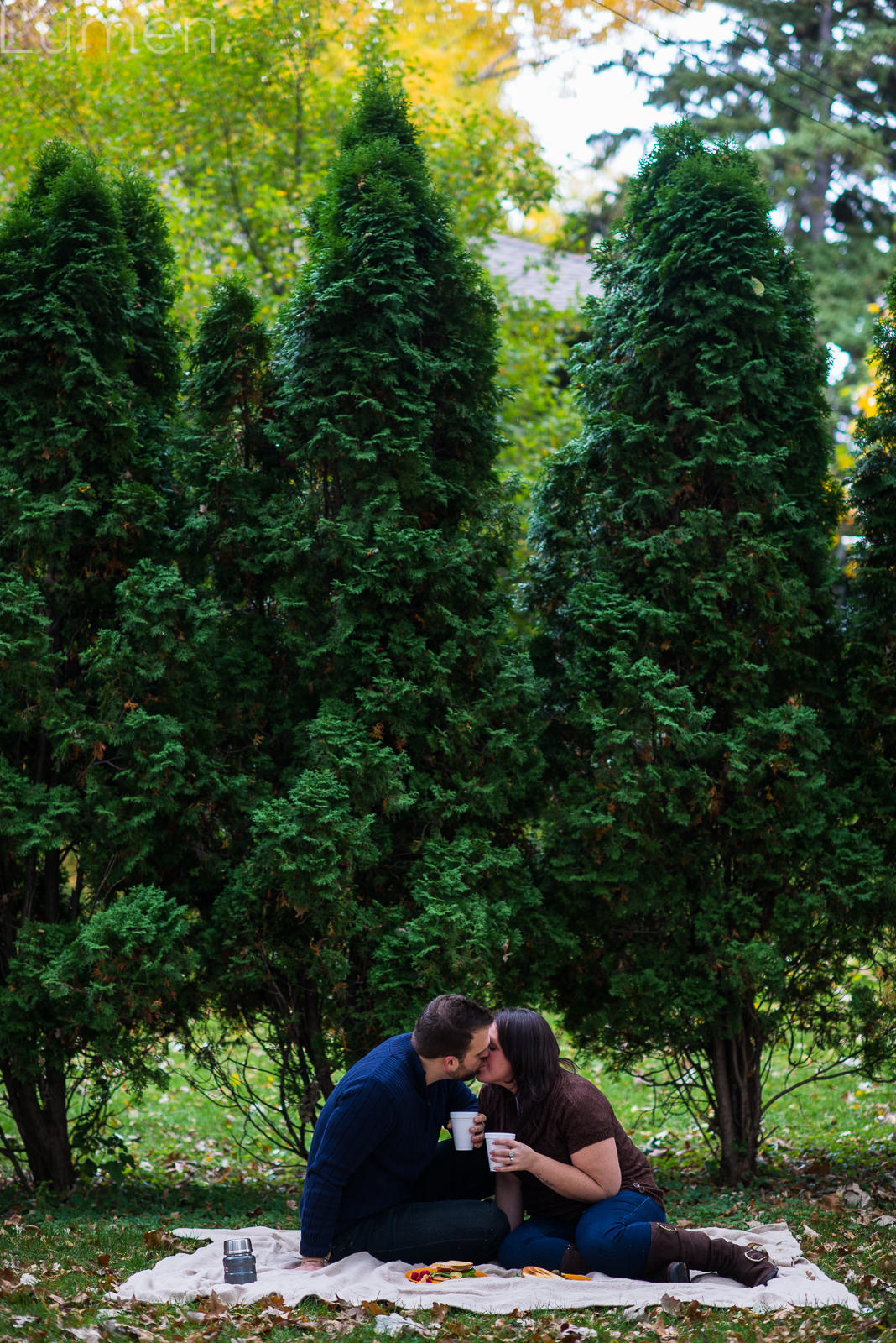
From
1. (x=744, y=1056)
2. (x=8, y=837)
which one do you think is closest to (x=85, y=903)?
(x=8, y=837)

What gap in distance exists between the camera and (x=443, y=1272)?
4.34 metres

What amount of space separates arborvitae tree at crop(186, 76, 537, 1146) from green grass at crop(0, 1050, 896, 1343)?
1.17 meters

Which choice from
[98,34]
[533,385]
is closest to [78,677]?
[533,385]

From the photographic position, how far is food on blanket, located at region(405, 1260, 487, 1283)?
14.1ft

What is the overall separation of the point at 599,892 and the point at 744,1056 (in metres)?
1.40

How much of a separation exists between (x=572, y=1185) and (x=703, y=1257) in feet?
1.72

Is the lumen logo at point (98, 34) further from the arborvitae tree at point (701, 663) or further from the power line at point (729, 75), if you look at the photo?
the arborvitae tree at point (701, 663)

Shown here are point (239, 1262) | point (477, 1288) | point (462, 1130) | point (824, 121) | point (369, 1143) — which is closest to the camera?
point (477, 1288)

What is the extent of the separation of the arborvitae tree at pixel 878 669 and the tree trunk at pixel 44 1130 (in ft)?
14.3

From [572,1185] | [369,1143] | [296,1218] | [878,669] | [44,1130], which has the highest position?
[878,669]

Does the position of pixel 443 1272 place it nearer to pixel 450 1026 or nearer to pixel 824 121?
pixel 450 1026

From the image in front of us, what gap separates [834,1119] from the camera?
27.7ft

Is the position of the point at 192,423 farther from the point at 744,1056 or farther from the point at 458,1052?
the point at 744,1056

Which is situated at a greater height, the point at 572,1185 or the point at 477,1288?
the point at 572,1185
